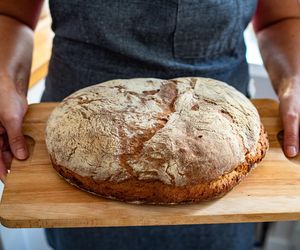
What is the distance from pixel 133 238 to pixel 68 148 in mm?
452

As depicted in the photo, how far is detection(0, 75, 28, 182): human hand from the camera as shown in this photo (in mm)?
776

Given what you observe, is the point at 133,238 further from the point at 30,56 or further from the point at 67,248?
the point at 30,56

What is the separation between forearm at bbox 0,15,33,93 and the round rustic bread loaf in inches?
7.5

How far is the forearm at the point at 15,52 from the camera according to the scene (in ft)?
2.93

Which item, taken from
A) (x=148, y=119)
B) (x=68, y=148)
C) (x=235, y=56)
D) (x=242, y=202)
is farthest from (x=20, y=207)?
(x=235, y=56)

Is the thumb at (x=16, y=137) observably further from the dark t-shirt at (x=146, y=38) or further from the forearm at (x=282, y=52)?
the forearm at (x=282, y=52)

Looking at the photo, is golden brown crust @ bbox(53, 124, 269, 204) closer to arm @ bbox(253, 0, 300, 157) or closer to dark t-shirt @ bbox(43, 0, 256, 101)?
arm @ bbox(253, 0, 300, 157)

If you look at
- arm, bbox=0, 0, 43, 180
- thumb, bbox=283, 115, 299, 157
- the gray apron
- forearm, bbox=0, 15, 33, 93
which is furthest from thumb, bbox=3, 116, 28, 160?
thumb, bbox=283, 115, 299, 157

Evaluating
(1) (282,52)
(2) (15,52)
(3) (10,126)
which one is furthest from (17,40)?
(1) (282,52)

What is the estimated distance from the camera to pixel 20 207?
66cm

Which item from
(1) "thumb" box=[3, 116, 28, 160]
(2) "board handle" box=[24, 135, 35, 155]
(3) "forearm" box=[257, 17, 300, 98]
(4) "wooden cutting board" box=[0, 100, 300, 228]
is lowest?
(2) "board handle" box=[24, 135, 35, 155]

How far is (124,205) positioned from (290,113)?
0.39m

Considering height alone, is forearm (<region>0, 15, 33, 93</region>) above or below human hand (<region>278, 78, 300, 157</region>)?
above

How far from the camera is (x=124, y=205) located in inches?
26.4
